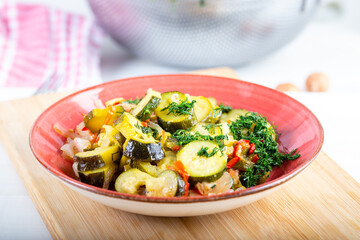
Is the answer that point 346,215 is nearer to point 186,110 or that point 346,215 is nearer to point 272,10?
point 186,110

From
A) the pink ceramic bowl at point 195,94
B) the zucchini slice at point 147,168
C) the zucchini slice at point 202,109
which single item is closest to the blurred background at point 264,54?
the pink ceramic bowl at point 195,94

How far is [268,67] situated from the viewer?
4.18 metres

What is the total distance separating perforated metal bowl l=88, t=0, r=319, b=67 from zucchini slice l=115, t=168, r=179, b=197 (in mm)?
2006

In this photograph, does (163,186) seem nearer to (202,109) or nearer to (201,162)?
(201,162)

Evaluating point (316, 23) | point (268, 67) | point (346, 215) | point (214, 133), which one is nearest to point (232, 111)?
point (214, 133)

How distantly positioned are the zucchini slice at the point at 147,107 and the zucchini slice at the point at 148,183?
0.38m

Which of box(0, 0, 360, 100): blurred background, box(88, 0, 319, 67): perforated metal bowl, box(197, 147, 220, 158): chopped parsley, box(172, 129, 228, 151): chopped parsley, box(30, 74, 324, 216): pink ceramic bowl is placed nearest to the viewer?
box(30, 74, 324, 216): pink ceramic bowl

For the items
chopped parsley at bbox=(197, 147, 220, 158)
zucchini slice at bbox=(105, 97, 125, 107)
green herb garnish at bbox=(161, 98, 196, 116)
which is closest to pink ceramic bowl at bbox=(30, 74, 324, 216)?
zucchini slice at bbox=(105, 97, 125, 107)

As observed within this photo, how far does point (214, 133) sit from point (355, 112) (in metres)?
1.25

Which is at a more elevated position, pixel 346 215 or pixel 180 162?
pixel 180 162

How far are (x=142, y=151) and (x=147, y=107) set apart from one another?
14.0 inches

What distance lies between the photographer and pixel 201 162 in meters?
1.74

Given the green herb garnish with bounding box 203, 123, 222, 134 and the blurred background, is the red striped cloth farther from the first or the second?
the green herb garnish with bounding box 203, 123, 222, 134

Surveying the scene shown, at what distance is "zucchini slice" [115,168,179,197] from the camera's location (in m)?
1.61
